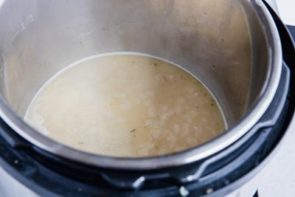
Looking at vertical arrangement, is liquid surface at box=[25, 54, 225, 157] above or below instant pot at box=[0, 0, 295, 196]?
below

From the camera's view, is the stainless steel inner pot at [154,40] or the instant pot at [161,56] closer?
the instant pot at [161,56]

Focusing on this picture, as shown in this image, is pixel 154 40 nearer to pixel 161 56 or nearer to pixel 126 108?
pixel 161 56

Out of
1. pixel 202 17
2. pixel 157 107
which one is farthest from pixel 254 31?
pixel 157 107

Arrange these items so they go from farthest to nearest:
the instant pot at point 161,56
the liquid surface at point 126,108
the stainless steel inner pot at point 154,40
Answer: the liquid surface at point 126,108, the stainless steel inner pot at point 154,40, the instant pot at point 161,56

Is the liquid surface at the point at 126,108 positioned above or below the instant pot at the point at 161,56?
below

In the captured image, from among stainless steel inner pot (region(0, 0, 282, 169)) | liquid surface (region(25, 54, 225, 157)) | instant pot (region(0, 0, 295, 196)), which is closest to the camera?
instant pot (region(0, 0, 295, 196))
